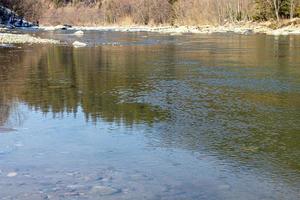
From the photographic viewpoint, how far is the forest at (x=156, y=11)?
254 feet

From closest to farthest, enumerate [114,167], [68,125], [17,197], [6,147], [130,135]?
[17,197]
[114,167]
[6,147]
[130,135]
[68,125]

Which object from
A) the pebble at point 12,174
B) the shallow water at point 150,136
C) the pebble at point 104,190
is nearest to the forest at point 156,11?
the shallow water at point 150,136

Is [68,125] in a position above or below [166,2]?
below

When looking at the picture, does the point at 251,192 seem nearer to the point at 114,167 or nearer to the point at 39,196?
the point at 114,167

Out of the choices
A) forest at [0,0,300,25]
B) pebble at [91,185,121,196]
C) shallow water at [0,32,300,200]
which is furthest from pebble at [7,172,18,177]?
forest at [0,0,300,25]

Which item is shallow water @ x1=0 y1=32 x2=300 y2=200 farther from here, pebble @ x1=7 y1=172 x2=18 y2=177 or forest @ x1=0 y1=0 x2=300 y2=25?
forest @ x1=0 y1=0 x2=300 y2=25

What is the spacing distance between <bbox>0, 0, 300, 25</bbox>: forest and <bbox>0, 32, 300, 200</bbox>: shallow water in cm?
5965

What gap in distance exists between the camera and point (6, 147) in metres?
8.99

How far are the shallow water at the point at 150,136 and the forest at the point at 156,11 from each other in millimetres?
59647

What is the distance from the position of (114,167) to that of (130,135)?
6.56ft

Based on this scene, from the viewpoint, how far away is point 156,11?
11350 cm

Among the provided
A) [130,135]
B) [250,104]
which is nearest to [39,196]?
[130,135]

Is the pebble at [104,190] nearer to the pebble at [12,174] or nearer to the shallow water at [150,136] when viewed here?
the shallow water at [150,136]

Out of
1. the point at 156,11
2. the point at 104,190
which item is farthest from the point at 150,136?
the point at 156,11
